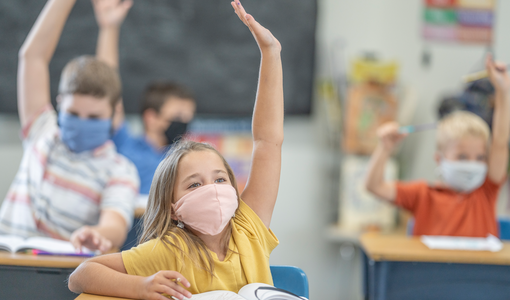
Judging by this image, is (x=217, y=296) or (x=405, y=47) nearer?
(x=217, y=296)

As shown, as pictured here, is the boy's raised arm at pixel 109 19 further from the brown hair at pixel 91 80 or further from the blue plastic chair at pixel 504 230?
the blue plastic chair at pixel 504 230

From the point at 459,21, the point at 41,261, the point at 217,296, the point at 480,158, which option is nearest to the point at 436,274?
the point at 480,158

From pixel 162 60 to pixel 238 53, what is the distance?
492 millimetres

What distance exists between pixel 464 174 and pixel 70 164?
1571 millimetres

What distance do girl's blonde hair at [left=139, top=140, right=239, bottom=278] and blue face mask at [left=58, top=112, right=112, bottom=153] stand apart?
23.2 inches

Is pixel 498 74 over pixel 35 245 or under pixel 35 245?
over

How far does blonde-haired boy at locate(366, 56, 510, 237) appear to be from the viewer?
1.95 meters

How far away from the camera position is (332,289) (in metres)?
3.24

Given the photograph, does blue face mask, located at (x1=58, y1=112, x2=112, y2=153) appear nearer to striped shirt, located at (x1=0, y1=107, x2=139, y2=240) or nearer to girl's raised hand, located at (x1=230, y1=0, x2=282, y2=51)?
striped shirt, located at (x1=0, y1=107, x2=139, y2=240)

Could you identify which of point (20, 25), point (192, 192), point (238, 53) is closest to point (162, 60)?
point (238, 53)

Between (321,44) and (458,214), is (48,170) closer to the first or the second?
(458,214)

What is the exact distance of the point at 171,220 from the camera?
1.07 meters

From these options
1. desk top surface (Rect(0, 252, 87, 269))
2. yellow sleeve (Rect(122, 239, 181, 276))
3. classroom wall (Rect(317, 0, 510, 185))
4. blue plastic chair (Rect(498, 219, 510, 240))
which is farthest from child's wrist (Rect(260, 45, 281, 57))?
classroom wall (Rect(317, 0, 510, 185))

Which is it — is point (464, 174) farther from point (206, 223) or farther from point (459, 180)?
point (206, 223)
